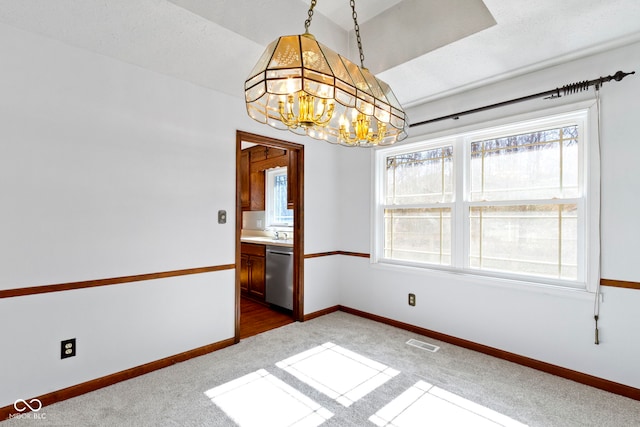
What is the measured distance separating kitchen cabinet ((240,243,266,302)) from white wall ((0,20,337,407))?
4.30 ft

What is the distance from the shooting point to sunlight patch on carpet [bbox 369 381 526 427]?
185 centimetres

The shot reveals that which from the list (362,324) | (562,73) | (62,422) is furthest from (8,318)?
→ (562,73)

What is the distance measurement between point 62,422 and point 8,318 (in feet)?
2.35

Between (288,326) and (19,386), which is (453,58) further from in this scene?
(19,386)

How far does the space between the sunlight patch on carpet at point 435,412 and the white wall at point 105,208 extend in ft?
5.54

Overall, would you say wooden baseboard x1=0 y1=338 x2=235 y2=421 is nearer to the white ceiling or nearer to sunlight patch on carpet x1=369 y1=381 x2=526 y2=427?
sunlight patch on carpet x1=369 y1=381 x2=526 y2=427

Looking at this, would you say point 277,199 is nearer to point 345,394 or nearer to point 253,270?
point 253,270

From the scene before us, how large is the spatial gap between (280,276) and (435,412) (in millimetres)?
2436

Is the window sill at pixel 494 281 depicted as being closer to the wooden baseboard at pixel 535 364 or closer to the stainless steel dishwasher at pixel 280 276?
the wooden baseboard at pixel 535 364

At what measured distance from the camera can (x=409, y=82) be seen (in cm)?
282

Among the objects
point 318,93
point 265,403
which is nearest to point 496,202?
point 318,93

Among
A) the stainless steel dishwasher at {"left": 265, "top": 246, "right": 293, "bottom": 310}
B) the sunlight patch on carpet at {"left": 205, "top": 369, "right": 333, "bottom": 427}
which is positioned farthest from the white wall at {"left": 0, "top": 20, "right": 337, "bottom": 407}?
→ the stainless steel dishwasher at {"left": 265, "top": 246, "right": 293, "bottom": 310}

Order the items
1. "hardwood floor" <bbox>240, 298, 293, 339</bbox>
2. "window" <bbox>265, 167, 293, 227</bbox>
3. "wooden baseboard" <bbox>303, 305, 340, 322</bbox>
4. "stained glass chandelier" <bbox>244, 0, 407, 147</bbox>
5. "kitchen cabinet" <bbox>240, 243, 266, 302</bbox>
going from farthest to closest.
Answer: "window" <bbox>265, 167, 293, 227</bbox>
"kitchen cabinet" <bbox>240, 243, 266, 302</bbox>
"wooden baseboard" <bbox>303, 305, 340, 322</bbox>
"hardwood floor" <bbox>240, 298, 293, 339</bbox>
"stained glass chandelier" <bbox>244, 0, 407, 147</bbox>

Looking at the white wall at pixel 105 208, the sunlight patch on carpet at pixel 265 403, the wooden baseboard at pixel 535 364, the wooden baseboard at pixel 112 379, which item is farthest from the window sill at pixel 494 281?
the wooden baseboard at pixel 112 379
